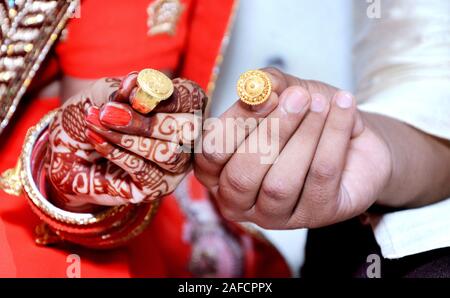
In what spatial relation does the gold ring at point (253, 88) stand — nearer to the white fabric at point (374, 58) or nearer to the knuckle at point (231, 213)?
the knuckle at point (231, 213)

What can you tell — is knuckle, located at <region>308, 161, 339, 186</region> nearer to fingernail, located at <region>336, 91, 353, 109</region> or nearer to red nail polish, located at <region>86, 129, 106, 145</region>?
fingernail, located at <region>336, 91, 353, 109</region>

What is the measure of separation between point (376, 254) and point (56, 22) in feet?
1.24

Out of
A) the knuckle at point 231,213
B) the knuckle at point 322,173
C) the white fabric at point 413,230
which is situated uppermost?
the knuckle at point 322,173

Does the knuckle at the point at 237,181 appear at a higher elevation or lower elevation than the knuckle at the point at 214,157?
lower

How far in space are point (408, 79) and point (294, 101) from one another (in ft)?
1.11

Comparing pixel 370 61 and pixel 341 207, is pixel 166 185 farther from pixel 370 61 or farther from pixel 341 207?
pixel 370 61

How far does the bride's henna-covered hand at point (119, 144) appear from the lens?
445 millimetres

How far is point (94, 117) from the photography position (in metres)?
0.45

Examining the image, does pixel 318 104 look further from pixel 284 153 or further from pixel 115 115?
pixel 115 115

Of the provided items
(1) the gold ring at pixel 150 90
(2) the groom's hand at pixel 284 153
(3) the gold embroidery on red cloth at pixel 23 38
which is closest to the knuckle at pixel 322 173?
(2) the groom's hand at pixel 284 153

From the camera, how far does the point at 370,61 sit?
88cm

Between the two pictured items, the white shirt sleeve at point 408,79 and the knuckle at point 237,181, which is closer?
the knuckle at point 237,181

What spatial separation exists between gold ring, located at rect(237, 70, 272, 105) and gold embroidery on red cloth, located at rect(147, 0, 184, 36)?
273mm

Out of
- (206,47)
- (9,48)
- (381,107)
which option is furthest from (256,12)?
(9,48)
